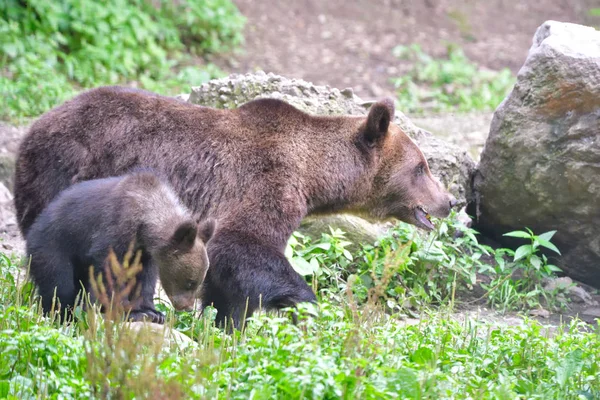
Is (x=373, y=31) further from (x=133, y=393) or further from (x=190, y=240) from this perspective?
(x=133, y=393)

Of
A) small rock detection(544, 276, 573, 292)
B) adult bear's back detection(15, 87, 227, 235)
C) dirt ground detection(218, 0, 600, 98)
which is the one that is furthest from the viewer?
dirt ground detection(218, 0, 600, 98)

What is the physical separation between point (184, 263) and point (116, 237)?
21.7 inches

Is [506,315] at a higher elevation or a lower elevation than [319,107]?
lower

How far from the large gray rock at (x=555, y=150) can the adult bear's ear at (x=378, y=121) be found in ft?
5.58

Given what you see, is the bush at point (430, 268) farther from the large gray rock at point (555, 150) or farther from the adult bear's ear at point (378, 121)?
the adult bear's ear at point (378, 121)

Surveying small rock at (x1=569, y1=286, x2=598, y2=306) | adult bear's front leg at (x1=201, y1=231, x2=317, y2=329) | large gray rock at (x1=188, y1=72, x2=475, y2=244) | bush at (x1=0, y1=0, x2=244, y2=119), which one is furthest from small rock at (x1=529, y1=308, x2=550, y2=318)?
bush at (x1=0, y1=0, x2=244, y2=119)

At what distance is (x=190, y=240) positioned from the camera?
246 inches

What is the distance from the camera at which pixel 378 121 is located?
7.49m

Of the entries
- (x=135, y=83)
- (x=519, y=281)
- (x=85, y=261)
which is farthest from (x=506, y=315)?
(x=135, y=83)

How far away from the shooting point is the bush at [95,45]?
13.3 m

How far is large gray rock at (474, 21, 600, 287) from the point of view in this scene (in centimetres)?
827

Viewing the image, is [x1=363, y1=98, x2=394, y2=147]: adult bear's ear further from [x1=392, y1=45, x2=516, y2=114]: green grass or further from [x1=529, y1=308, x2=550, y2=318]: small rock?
[x1=392, y1=45, x2=516, y2=114]: green grass

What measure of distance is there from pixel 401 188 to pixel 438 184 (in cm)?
42

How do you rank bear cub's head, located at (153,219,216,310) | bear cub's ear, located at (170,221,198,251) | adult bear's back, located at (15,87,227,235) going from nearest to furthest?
bear cub's ear, located at (170,221,198,251) < bear cub's head, located at (153,219,216,310) < adult bear's back, located at (15,87,227,235)
